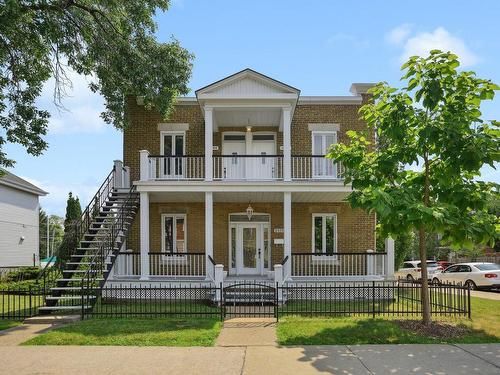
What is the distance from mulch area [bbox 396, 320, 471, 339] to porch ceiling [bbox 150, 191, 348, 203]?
6435 millimetres

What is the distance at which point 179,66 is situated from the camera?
17.0 m

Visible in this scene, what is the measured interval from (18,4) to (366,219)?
14218 millimetres

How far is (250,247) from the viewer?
18734 mm

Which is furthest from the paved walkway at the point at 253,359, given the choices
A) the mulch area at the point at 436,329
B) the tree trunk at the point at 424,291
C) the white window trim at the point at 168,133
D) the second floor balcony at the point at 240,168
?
the white window trim at the point at 168,133

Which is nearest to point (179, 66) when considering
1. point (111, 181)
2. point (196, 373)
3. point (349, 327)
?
point (111, 181)

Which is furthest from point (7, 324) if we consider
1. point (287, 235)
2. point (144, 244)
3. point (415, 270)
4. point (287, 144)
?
point (415, 270)

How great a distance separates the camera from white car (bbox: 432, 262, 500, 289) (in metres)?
21.2

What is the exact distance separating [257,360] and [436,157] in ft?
19.9

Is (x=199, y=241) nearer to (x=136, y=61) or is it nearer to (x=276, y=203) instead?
(x=276, y=203)

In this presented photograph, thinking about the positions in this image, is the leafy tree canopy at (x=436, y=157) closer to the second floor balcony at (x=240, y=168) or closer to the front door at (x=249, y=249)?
the second floor balcony at (x=240, y=168)

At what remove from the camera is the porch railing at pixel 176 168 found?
55.3 ft

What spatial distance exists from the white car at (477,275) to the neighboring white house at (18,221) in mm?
25662

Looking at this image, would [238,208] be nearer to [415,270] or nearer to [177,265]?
[177,265]

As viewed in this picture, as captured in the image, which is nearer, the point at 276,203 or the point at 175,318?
the point at 175,318
